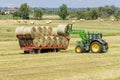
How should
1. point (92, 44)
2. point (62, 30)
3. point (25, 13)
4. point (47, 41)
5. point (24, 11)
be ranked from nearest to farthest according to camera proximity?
point (92, 44), point (47, 41), point (62, 30), point (24, 11), point (25, 13)

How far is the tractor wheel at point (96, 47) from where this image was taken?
107 ft

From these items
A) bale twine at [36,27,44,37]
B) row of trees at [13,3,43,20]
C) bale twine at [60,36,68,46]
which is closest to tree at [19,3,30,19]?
row of trees at [13,3,43,20]

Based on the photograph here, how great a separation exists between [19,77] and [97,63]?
694 centimetres

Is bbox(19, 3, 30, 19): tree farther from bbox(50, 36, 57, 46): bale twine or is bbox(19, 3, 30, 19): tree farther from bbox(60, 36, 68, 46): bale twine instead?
bbox(50, 36, 57, 46): bale twine

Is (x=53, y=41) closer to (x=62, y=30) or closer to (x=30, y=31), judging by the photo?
(x=62, y=30)

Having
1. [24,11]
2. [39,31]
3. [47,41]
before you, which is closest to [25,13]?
[24,11]

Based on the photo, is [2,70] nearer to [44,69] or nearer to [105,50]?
[44,69]

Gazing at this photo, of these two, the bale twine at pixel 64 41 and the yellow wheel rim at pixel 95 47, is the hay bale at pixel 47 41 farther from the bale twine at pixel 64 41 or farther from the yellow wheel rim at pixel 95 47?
the yellow wheel rim at pixel 95 47

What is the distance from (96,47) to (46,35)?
13.5 ft

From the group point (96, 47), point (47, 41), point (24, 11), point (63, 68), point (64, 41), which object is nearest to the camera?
point (63, 68)

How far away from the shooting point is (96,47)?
32.7 m

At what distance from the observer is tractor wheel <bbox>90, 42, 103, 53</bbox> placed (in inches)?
1281

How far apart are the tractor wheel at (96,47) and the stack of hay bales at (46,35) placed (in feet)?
8.60

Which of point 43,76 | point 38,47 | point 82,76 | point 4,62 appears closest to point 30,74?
point 43,76
